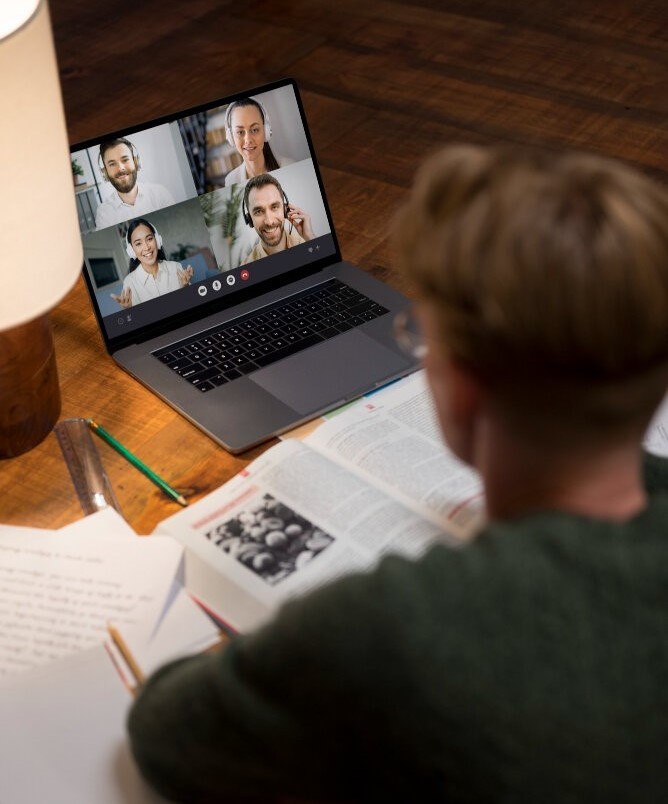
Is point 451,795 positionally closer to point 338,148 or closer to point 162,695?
point 162,695

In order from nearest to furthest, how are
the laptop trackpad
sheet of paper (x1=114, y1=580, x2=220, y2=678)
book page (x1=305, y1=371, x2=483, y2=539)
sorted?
sheet of paper (x1=114, y1=580, x2=220, y2=678) → book page (x1=305, y1=371, x2=483, y2=539) → the laptop trackpad

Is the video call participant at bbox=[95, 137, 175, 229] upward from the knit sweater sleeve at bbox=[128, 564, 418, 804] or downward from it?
upward

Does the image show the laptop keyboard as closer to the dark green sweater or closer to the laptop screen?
the laptop screen

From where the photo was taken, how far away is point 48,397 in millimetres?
1273

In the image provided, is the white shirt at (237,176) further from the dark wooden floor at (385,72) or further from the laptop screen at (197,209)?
the dark wooden floor at (385,72)

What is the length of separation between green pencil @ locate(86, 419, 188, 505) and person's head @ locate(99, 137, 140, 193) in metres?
0.29

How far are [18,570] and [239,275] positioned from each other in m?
0.52

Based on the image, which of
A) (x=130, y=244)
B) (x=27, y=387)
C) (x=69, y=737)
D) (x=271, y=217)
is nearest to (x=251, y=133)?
(x=271, y=217)

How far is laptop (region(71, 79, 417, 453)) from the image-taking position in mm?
1335

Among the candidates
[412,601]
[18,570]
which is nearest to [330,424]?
[18,570]

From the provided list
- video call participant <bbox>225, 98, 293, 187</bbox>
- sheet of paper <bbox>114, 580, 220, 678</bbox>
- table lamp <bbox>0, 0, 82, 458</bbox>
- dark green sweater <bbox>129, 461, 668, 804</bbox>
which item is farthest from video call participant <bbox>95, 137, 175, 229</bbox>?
dark green sweater <bbox>129, 461, 668, 804</bbox>

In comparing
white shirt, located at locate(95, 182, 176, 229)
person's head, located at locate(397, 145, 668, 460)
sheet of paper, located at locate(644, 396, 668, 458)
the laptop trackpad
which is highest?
person's head, located at locate(397, 145, 668, 460)

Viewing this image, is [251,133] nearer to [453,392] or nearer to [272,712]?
[453,392]

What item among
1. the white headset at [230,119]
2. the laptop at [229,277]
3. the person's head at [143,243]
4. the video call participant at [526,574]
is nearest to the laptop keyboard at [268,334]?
the laptop at [229,277]
